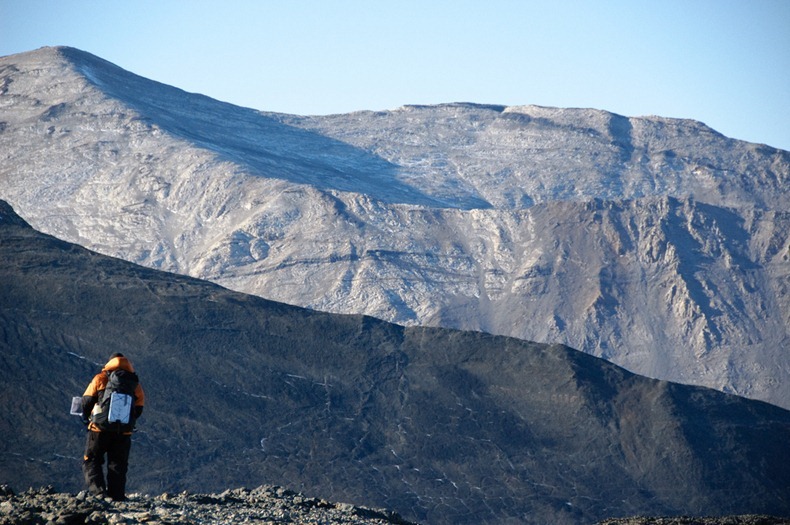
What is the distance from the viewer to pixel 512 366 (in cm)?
5269

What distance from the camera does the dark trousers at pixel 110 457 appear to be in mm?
13844

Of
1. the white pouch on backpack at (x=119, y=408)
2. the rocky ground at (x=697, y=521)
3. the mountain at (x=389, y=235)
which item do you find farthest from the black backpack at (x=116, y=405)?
the mountain at (x=389, y=235)

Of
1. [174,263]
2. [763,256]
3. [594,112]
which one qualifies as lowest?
[174,263]

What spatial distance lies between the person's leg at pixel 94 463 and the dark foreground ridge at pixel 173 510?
265 mm

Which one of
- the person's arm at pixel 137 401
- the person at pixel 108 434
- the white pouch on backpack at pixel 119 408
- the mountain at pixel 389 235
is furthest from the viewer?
the mountain at pixel 389 235

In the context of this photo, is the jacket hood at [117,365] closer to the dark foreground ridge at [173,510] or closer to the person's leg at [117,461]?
the person's leg at [117,461]

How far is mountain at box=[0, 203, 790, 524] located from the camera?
40938 mm

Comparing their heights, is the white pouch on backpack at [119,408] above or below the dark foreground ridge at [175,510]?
above

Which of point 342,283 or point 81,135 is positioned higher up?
point 81,135

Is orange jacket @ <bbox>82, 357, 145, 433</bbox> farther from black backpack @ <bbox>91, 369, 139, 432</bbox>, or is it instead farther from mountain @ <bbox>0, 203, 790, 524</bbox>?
mountain @ <bbox>0, 203, 790, 524</bbox>

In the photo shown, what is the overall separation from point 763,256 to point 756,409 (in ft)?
236

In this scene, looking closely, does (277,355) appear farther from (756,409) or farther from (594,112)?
(594,112)

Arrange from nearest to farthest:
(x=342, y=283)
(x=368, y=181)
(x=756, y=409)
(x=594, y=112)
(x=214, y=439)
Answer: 1. (x=214, y=439)
2. (x=756, y=409)
3. (x=342, y=283)
4. (x=368, y=181)
5. (x=594, y=112)

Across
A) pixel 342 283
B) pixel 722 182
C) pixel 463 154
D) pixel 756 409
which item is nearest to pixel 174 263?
pixel 342 283
